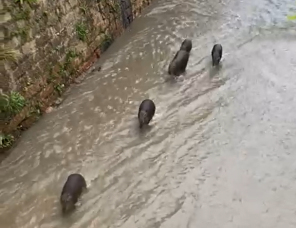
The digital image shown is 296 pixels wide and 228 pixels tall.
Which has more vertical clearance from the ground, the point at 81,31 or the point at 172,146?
the point at 81,31

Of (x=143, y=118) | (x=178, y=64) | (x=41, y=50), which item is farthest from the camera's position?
(x=178, y=64)

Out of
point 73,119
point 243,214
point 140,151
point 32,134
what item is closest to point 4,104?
point 32,134

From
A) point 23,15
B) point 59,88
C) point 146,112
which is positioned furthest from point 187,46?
point 23,15

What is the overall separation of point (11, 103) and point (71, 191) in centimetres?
134

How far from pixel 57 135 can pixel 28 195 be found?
1.00m

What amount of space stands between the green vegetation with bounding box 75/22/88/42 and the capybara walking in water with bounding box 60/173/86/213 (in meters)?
2.74

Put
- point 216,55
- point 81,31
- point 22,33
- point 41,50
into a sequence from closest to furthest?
1. point 22,33
2. point 41,50
3. point 216,55
4. point 81,31

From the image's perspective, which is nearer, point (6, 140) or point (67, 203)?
point (67, 203)

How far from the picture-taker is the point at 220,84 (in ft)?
19.5

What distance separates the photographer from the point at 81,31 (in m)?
6.50

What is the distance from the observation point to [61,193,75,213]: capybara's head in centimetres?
409

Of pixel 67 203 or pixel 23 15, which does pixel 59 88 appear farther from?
pixel 67 203

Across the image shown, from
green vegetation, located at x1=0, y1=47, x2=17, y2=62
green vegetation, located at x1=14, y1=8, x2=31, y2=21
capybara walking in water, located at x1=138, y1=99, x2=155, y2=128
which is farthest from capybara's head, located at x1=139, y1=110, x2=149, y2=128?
green vegetation, located at x1=14, y1=8, x2=31, y2=21

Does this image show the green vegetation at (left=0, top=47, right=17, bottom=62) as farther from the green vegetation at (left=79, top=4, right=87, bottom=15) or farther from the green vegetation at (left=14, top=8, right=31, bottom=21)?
the green vegetation at (left=79, top=4, right=87, bottom=15)
